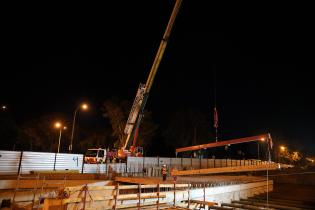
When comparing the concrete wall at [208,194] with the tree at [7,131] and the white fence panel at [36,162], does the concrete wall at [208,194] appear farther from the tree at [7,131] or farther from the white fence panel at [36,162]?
the tree at [7,131]

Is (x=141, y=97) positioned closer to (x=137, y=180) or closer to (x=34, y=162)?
(x=137, y=180)

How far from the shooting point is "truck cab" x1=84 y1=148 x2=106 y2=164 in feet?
85.5

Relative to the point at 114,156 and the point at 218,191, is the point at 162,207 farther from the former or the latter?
the point at 114,156

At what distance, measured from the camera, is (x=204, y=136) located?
44.1 meters

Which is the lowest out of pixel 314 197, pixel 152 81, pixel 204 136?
pixel 314 197

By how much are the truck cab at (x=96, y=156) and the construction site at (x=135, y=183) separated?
11cm

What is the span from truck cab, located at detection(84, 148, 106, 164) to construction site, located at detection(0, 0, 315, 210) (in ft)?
0.35

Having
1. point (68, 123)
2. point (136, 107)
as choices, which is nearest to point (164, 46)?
point (136, 107)

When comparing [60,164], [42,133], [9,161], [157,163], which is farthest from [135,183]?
[42,133]

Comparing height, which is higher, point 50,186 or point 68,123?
point 68,123

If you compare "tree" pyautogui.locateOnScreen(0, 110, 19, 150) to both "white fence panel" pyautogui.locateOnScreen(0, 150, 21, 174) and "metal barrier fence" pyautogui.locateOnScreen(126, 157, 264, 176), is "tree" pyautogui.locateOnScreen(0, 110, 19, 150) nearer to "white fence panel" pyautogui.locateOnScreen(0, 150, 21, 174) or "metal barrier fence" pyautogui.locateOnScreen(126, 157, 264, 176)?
"metal barrier fence" pyautogui.locateOnScreen(126, 157, 264, 176)

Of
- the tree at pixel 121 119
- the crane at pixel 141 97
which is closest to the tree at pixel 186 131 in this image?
the tree at pixel 121 119

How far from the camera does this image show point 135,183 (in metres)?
19.2

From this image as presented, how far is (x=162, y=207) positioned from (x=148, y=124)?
89.4ft
